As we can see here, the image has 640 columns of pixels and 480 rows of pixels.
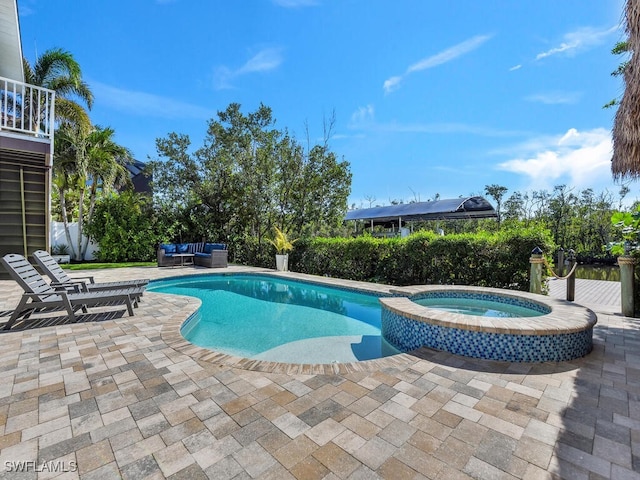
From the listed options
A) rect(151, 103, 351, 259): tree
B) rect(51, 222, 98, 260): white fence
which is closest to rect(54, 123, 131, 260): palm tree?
rect(51, 222, 98, 260): white fence

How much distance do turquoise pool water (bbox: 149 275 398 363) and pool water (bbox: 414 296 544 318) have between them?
125 centimetres

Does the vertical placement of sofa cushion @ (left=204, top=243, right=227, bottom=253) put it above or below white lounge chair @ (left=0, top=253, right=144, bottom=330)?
above

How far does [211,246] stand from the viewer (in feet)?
46.1

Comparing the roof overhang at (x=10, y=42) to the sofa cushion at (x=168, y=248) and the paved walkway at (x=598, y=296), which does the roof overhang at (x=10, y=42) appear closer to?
the sofa cushion at (x=168, y=248)

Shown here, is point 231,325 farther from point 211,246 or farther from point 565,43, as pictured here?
point 565,43

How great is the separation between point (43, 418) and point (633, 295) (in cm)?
Answer: 873

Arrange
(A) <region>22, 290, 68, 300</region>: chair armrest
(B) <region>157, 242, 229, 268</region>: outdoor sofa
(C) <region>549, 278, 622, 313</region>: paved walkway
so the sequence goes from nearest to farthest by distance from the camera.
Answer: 1. (A) <region>22, 290, 68, 300</region>: chair armrest
2. (C) <region>549, 278, 622, 313</region>: paved walkway
3. (B) <region>157, 242, 229, 268</region>: outdoor sofa

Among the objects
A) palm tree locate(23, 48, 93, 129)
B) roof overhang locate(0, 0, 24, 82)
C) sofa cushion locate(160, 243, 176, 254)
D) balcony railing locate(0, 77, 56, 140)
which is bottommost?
sofa cushion locate(160, 243, 176, 254)

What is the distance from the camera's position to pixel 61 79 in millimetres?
12586

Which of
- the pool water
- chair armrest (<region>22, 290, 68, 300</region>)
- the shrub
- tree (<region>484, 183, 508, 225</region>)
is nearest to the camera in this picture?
chair armrest (<region>22, 290, 68, 300</region>)

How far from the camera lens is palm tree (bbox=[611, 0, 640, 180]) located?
3.65m

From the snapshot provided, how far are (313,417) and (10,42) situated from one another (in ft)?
39.8

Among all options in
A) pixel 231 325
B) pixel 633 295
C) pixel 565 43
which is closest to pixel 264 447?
pixel 231 325

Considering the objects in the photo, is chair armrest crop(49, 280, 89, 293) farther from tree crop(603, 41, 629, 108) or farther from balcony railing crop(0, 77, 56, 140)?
tree crop(603, 41, 629, 108)
